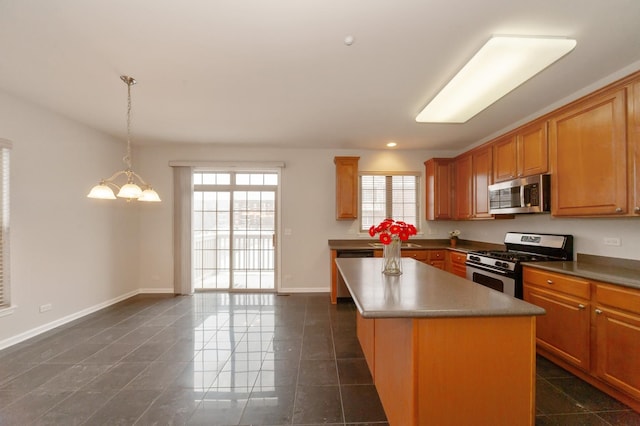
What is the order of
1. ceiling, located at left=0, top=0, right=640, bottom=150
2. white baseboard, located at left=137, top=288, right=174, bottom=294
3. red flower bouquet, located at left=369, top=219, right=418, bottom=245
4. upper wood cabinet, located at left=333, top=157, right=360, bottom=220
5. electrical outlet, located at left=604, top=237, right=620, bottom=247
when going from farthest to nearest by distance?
white baseboard, located at left=137, top=288, right=174, bottom=294 < upper wood cabinet, located at left=333, top=157, right=360, bottom=220 < electrical outlet, located at left=604, top=237, right=620, bottom=247 < red flower bouquet, located at left=369, top=219, right=418, bottom=245 < ceiling, located at left=0, top=0, right=640, bottom=150

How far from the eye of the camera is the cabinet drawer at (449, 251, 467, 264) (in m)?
3.74

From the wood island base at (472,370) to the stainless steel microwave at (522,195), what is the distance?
198cm

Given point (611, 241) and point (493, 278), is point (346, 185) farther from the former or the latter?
point (611, 241)

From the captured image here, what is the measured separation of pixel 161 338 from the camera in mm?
2930

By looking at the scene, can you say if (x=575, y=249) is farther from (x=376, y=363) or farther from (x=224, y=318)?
(x=224, y=318)

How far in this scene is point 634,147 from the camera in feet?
6.42

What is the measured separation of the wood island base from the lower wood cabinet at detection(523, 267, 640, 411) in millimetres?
1168

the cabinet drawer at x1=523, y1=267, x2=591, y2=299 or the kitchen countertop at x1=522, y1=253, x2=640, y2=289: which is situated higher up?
the kitchen countertop at x1=522, y1=253, x2=640, y2=289

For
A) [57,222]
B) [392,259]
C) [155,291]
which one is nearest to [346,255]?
[392,259]

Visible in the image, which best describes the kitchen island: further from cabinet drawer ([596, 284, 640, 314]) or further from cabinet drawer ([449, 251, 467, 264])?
cabinet drawer ([449, 251, 467, 264])

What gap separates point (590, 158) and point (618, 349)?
1515 mm

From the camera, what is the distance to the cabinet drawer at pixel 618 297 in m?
1.75

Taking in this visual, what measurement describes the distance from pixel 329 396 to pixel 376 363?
0.44 m

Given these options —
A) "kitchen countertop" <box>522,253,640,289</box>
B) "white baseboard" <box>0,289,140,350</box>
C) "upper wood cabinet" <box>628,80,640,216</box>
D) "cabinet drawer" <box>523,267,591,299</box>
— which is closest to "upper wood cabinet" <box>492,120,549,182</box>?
"upper wood cabinet" <box>628,80,640,216</box>
